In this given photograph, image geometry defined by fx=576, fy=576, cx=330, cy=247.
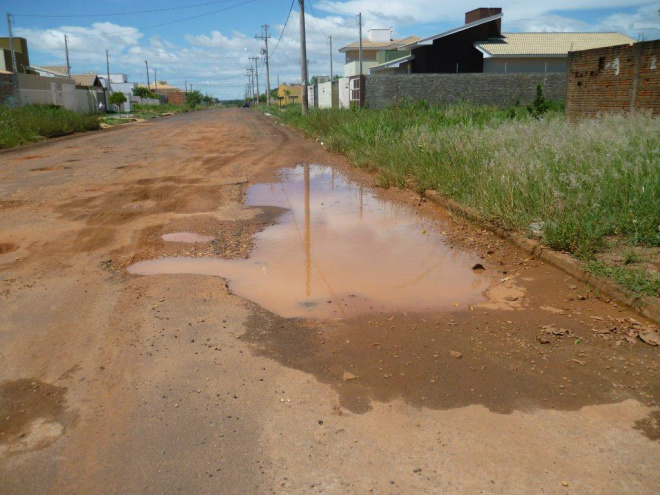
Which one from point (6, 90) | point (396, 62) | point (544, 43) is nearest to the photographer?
point (6, 90)

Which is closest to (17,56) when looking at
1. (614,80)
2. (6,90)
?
(6,90)

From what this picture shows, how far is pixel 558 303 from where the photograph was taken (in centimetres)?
476

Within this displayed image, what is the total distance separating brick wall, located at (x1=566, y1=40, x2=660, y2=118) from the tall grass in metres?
4.82

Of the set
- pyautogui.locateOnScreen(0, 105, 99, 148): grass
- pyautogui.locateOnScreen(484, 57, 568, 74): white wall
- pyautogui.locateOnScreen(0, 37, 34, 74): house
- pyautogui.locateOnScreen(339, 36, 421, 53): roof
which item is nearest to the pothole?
pyautogui.locateOnScreen(0, 105, 99, 148): grass

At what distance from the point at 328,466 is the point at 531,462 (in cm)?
97

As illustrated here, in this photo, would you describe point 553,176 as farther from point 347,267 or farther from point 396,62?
point 396,62

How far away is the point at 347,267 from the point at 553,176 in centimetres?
294

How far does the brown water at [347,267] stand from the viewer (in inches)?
192

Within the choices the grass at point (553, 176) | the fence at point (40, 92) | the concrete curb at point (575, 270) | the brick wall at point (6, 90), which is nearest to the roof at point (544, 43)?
the grass at point (553, 176)

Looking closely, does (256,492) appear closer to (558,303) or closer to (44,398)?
(44,398)

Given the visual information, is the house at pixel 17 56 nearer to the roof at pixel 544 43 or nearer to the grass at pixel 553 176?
the roof at pixel 544 43

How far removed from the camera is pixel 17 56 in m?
52.3

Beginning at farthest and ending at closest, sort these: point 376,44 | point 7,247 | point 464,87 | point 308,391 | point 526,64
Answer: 1. point 376,44
2. point 526,64
3. point 464,87
4. point 7,247
5. point 308,391

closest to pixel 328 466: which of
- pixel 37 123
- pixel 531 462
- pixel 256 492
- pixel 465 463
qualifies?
pixel 256 492
